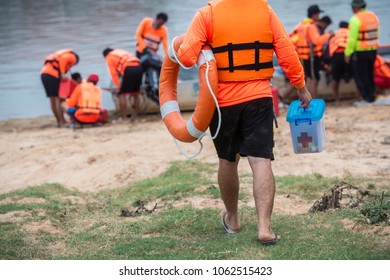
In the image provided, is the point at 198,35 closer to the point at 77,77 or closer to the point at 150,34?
the point at 77,77

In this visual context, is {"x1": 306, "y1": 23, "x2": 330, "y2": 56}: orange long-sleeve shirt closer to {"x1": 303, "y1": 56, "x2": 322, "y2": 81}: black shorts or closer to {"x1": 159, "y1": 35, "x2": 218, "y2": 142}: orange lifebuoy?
{"x1": 303, "y1": 56, "x2": 322, "y2": 81}: black shorts

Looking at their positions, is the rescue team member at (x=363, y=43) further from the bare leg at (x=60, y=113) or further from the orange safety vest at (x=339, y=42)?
the bare leg at (x=60, y=113)

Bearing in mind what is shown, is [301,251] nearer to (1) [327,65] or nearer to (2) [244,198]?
(2) [244,198]

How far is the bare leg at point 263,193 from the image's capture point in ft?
15.0

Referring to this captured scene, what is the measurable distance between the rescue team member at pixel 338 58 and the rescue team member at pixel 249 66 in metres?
7.29

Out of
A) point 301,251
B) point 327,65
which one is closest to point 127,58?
point 327,65

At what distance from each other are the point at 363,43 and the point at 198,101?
721 centimetres

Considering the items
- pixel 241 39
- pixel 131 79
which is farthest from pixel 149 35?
pixel 241 39

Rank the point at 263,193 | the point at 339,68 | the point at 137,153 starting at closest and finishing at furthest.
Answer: the point at 263,193 < the point at 137,153 < the point at 339,68

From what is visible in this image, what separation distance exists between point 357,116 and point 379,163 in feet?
10.0

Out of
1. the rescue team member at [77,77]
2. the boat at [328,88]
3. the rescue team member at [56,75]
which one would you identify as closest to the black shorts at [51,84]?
the rescue team member at [56,75]

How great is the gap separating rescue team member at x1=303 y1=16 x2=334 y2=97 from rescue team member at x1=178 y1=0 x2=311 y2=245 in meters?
7.31

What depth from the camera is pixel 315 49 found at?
39.0ft

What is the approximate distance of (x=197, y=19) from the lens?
181 inches
